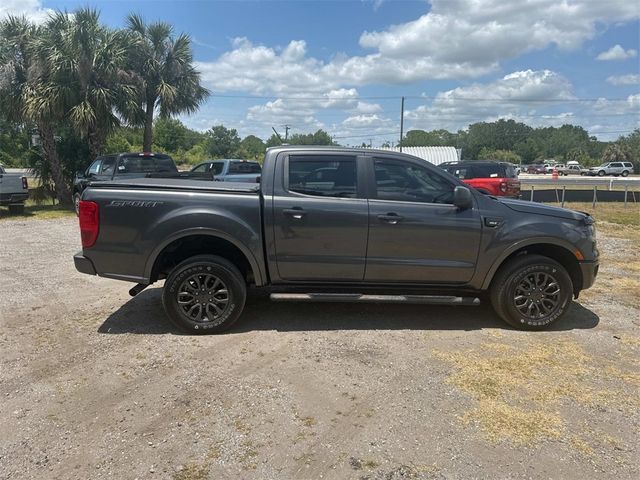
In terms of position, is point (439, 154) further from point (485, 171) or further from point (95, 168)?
point (95, 168)

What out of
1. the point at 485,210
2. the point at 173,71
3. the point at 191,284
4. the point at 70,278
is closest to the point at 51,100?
the point at 173,71

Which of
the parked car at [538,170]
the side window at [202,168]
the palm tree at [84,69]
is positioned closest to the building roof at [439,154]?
the side window at [202,168]

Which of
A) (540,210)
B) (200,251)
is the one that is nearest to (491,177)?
(540,210)

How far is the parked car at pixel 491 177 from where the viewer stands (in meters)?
14.3

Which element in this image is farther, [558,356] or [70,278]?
[70,278]

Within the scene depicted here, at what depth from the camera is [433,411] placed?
3.33 meters

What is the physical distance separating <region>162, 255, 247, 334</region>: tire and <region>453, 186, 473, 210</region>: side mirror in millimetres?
2197

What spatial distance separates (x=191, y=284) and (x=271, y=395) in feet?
5.04

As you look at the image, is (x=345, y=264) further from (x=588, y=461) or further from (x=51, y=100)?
(x=51, y=100)

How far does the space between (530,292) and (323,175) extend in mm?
2377

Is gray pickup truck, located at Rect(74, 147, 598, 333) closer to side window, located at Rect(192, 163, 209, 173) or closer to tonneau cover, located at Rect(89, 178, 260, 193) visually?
tonneau cover, located at Rect(89, 178, 260, 193)

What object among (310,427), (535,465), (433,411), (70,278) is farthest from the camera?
(70,278)

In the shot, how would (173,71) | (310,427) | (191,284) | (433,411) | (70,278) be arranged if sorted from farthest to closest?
1. (173,71)
2. (70,278)
3. (191,284)
4. (433,411)
5. (310,427)

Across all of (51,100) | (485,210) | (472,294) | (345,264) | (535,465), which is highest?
(51,100)
